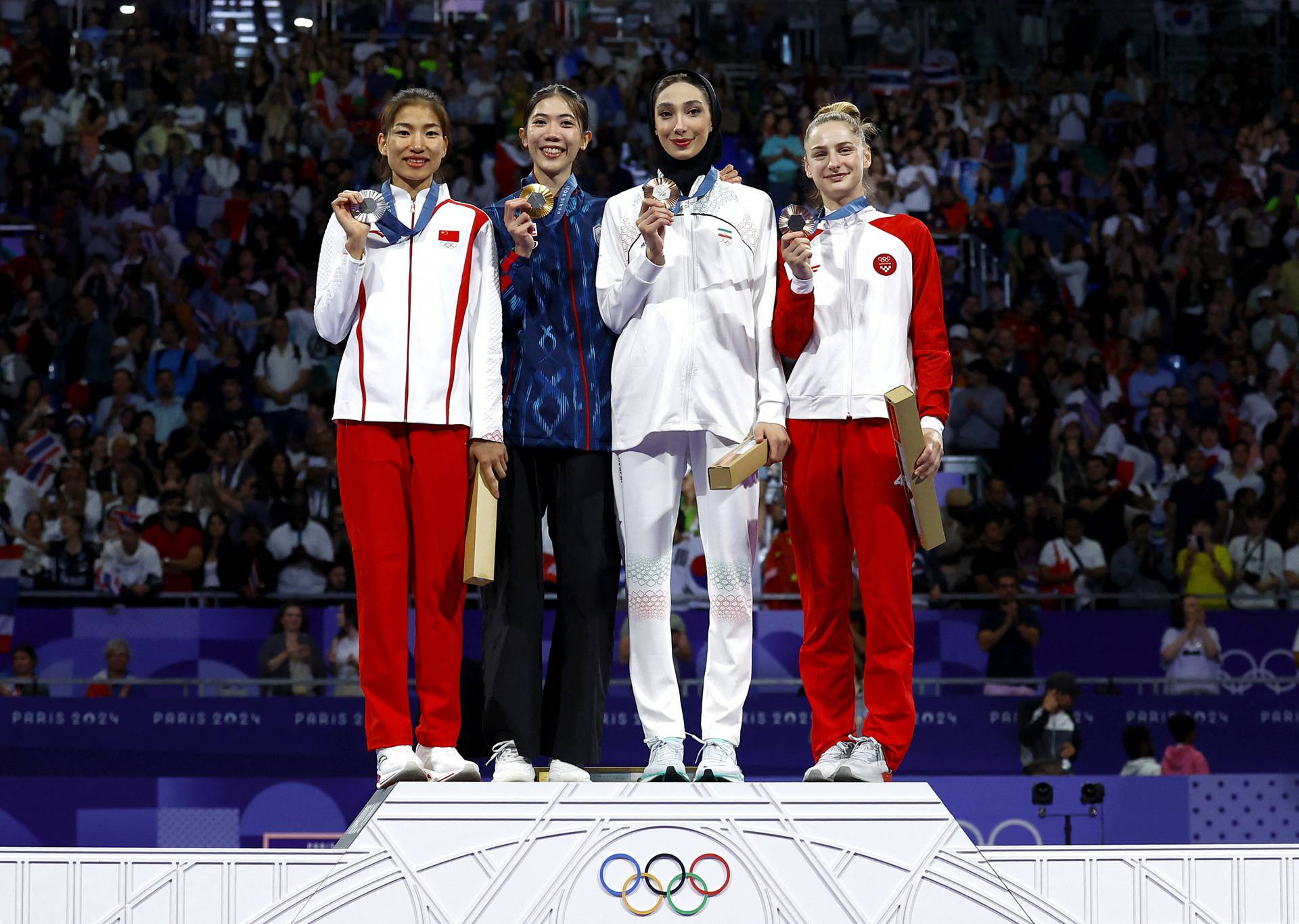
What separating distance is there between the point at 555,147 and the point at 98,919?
9.09 ft

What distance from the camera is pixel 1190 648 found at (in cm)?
1035

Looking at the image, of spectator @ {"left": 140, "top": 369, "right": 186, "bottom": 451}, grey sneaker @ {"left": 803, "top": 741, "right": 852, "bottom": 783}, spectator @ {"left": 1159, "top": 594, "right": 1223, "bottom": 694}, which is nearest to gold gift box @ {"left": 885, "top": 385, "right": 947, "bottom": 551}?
grey sneaker @ {"left": 803, "top": 741, "right": 852, "bottom": 783}

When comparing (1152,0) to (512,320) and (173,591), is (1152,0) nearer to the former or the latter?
(173,591)

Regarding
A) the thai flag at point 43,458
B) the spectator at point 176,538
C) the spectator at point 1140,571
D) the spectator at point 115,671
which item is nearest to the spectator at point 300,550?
the spectator at point 176,538

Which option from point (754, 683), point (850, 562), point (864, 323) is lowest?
point (754, 683)

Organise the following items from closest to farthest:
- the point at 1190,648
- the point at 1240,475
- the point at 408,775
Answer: the point at 408,775 < the point at 1190,648 < the point at 1240,475

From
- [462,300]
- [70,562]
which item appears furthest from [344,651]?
[462,300]

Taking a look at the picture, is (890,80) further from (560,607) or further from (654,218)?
(560,607)

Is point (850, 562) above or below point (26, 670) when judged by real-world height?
above

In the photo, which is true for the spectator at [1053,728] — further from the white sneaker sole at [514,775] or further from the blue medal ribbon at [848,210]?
the white sneaker sole at [514,775]

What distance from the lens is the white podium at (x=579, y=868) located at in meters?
4.65

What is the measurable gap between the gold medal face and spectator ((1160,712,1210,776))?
578cm

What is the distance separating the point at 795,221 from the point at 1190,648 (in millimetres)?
6079

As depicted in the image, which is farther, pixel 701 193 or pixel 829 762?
pixel 701 193
